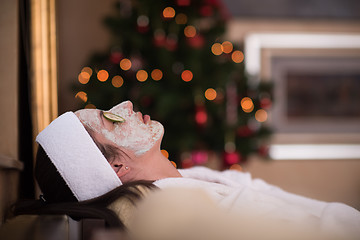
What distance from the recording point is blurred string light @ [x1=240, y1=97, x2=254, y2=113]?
3918 millimetres

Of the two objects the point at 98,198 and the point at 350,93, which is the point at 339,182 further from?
the point at 98,198

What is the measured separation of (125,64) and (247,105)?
1.23m

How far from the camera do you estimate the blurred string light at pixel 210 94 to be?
3.55 metres

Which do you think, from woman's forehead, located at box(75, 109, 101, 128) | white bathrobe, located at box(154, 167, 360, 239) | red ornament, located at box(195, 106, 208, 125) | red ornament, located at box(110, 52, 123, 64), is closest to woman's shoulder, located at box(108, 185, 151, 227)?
white bathrobe, located at box(154, 167, 360, 239)

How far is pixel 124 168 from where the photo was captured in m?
1.53

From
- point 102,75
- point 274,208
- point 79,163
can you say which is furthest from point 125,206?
point 102,75

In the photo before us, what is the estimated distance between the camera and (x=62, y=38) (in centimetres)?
462

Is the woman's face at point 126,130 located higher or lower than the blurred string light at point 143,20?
lower

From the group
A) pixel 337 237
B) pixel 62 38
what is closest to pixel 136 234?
pixel 337 237

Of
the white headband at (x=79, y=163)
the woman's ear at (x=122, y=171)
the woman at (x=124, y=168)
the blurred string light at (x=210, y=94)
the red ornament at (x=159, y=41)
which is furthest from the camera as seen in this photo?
the blurred string light at (x=210, y=94)

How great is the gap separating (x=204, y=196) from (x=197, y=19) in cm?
294

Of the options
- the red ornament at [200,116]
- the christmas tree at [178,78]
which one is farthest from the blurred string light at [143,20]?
the red ornament at [200,116]

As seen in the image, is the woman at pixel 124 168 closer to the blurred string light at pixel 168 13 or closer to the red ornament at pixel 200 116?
the red ornament at pixel 200 116

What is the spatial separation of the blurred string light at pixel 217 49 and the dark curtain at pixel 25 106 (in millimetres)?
1916
